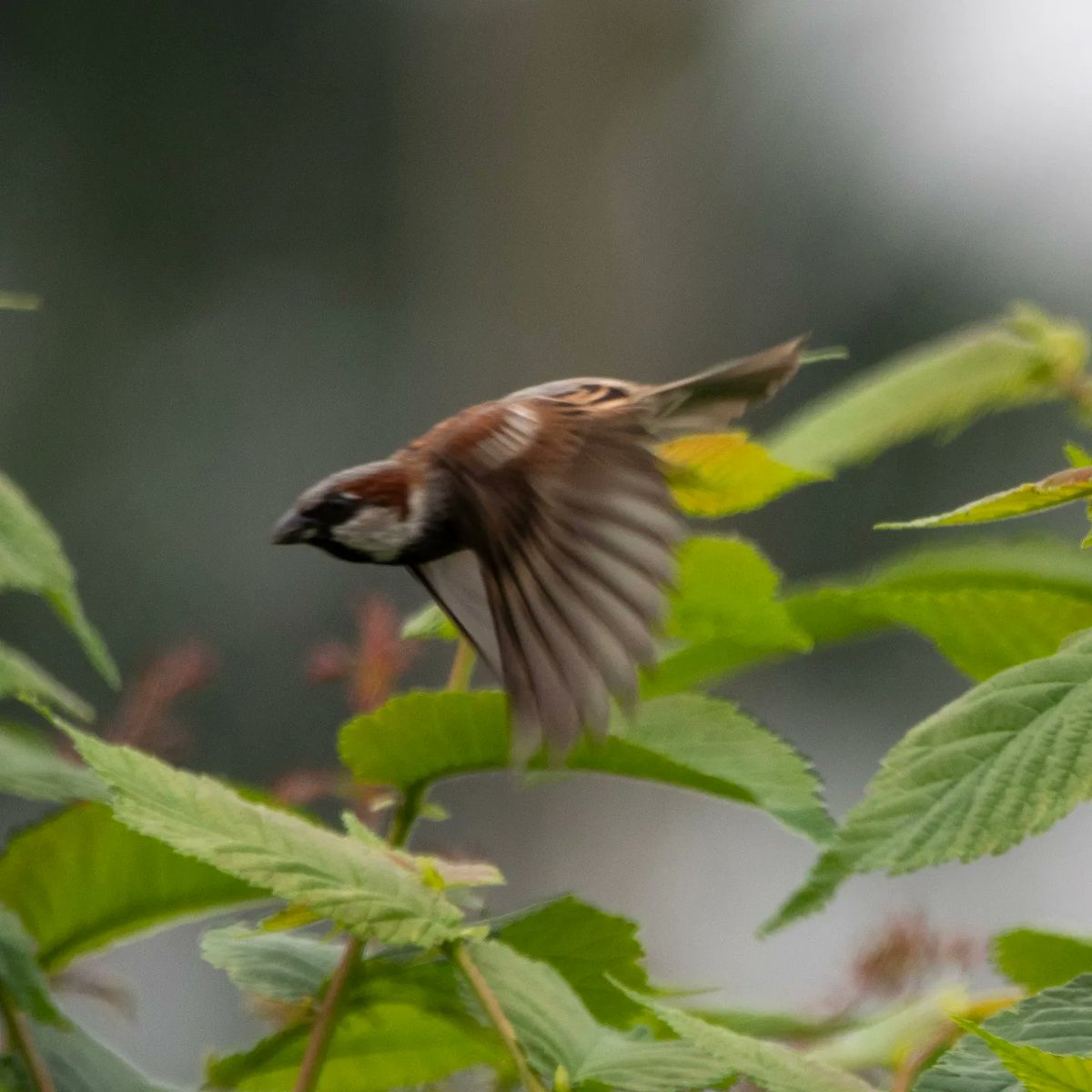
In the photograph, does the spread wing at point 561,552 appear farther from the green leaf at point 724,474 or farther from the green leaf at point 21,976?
the green leaf at point 21,976

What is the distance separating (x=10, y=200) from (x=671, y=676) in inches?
166

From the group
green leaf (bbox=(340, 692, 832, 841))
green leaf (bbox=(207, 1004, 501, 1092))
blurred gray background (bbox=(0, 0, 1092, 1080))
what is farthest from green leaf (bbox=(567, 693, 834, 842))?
blurred gray background (bbox=(0, 0, 1092, 1080))

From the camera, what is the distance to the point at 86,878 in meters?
0.69

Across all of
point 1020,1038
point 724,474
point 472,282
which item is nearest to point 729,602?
point 724,474

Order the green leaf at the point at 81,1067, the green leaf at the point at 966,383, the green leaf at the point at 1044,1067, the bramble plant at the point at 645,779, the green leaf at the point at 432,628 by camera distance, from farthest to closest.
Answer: the green leaf at the point at 966,383 < the green leaf at the point at 432,628 < the green leaf at the point at 81,1067 < the bramble plant at the point at 645,779 < the green leaf at the point at 1044,1067

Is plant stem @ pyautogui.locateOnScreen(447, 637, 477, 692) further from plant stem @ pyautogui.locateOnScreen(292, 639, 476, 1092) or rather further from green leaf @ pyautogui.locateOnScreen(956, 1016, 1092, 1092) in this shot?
green leaf @ pyautogui.locateOnScreen(956, 1016, 1092, 1092)

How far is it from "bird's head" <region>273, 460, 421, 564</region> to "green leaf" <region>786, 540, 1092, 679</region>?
17 centimetres

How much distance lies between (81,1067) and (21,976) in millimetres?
51

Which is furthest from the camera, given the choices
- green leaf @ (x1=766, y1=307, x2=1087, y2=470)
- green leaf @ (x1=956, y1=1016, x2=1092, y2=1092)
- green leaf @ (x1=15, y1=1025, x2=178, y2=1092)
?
green leaf @ (x1=766, y1=307, x2=1087, y2=470)

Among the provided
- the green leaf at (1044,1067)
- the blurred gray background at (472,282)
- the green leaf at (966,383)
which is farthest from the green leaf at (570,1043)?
the blurred gray background at (472,282)

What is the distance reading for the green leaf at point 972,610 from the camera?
24.9 inches

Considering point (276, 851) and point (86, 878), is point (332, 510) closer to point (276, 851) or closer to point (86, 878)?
point (86, 878)

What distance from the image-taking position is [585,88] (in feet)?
16.5

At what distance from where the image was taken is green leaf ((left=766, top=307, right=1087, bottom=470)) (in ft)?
2.68
